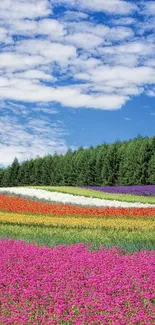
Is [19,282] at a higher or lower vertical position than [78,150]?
lower

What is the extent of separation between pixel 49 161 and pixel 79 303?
238 ft

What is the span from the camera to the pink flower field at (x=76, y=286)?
6.94 m

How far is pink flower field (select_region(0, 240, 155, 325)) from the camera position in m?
6.94

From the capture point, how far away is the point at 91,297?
7852mm

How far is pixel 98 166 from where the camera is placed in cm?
6675

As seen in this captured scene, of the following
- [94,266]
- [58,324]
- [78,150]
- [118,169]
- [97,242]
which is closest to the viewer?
[58,324]

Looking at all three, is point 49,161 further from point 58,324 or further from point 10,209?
point 58,324

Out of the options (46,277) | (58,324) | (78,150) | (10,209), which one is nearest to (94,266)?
(46,277)

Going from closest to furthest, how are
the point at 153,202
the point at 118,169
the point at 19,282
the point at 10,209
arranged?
the point at 19,282, the point at 10,209, the point at 153,202, the point at 118,169

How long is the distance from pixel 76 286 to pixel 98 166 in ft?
192

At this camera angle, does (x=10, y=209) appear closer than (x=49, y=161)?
Yes

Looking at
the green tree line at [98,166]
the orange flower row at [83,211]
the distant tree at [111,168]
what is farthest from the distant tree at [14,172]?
the orange flower row at [83,211]

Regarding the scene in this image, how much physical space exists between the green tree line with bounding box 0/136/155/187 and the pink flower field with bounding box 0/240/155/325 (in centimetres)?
4878

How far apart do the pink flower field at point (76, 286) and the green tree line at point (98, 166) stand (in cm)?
4878
